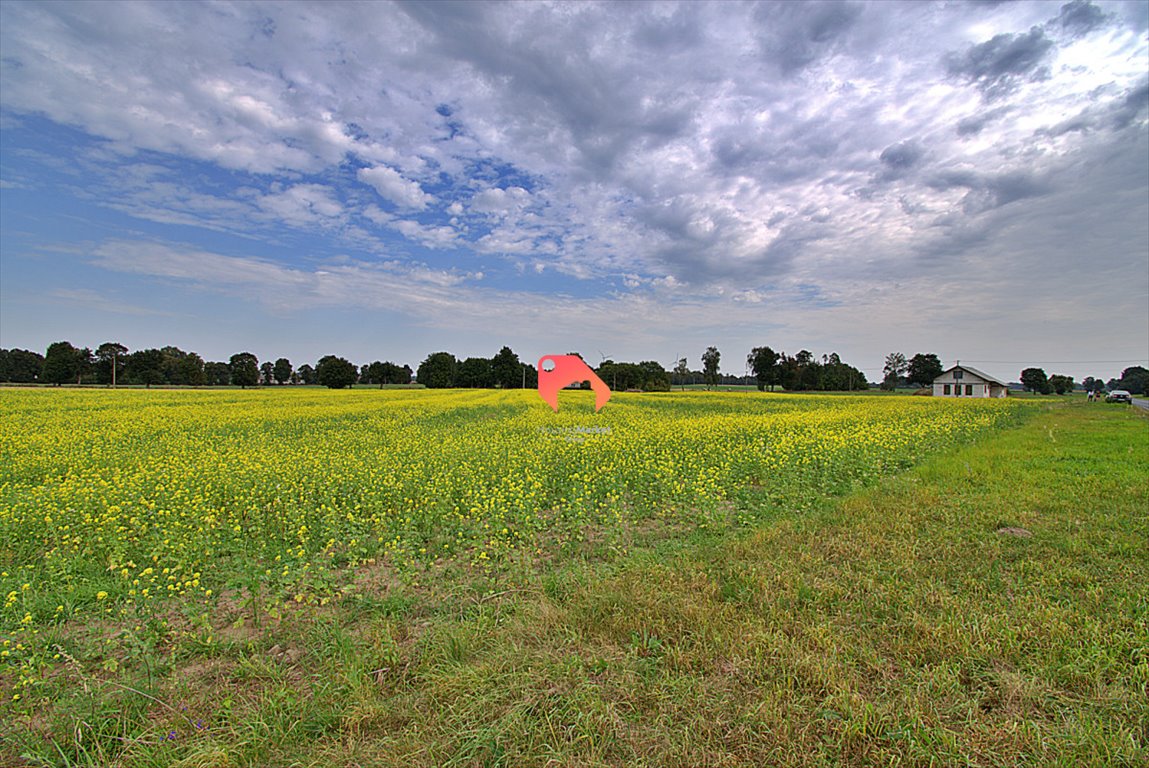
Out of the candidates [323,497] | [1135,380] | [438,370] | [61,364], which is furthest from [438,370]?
[1135,380]

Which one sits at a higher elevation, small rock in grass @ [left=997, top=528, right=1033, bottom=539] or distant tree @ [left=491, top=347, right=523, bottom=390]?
distant tree @ [left=491, top=347, right=523, bottom=390]

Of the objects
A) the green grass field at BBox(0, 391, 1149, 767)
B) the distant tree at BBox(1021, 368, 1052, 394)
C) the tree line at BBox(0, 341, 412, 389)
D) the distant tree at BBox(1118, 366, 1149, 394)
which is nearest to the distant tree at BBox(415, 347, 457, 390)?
the tree line at BBox(0, 341, 412, 389)

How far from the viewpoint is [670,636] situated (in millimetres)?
3592

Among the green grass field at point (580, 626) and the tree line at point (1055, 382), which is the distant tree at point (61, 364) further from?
the tree line at point (1055, 382)

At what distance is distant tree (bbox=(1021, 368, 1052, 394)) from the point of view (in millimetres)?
96688

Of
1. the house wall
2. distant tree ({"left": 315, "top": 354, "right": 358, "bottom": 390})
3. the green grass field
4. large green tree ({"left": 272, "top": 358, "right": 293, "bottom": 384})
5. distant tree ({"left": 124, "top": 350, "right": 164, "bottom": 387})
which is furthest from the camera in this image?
large green tree ({"left": 272, "top": 358, "right": 293, "bottom": 384})

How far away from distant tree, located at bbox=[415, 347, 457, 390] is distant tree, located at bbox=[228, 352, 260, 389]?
28731mm

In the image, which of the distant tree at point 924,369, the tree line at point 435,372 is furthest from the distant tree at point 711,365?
the distant tree at point 924,369

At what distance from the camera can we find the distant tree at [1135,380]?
98113 millimetres

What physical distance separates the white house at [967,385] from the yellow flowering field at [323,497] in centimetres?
6165

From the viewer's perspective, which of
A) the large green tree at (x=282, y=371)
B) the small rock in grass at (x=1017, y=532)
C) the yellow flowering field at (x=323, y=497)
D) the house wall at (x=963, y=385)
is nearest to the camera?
the yellow flowering field at (x=323, y=497)

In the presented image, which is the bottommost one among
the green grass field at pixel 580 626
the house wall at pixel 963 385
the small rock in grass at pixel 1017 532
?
the green grass field at pixel 580 626

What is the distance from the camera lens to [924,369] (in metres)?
101

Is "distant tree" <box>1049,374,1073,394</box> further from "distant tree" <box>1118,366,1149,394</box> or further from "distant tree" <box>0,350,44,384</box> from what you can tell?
"distant tree" <box>0,350,44,384</box>
